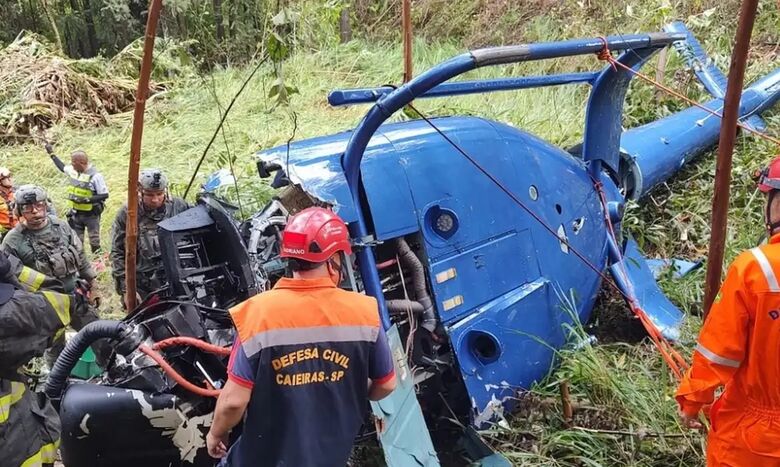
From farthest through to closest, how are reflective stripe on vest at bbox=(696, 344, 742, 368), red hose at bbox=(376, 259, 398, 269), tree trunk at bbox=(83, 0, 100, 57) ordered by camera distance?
tree trunk at bbox=(83, 0, 100, 57) < red hose at bbox=(376, 259, 398, 269) < reflective stripe on vest at bbox=(696, 344, 742, 368)

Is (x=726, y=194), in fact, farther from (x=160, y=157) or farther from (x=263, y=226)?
(x=160, y=157)

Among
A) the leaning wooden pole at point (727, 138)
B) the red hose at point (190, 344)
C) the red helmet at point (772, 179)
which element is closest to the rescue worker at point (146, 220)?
the red hose at point (190, 344)

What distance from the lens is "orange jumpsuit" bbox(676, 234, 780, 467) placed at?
2.05 metres

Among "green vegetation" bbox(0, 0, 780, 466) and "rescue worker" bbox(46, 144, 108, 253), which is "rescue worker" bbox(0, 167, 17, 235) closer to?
"rescue worker" bbox(46, 144, 108, 253)

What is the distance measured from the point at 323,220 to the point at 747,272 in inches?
53.5

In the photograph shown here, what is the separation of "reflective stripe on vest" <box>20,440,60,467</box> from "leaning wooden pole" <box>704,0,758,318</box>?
2750 millimetres

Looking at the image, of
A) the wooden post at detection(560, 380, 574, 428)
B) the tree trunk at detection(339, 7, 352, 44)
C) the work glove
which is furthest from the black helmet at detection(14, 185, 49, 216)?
the tree trunk at detection(339, 7, 352, 44)

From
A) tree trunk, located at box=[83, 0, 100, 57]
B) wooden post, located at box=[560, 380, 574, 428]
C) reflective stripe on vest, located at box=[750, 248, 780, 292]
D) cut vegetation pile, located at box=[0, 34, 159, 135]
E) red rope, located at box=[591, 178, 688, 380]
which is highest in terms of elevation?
tree trunk, located at box=[83, 0, 100, 57]

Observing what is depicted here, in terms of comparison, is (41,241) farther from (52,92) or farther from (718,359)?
(52,92)

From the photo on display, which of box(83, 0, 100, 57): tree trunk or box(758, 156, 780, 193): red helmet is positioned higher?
box(83, 0, 100, 57): tree trunk

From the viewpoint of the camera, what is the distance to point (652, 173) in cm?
516

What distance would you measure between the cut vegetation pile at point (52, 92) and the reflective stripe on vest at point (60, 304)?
31.4ft

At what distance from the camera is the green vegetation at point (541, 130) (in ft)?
11.2

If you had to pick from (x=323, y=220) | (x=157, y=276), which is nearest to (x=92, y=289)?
(x=157, y=276)
